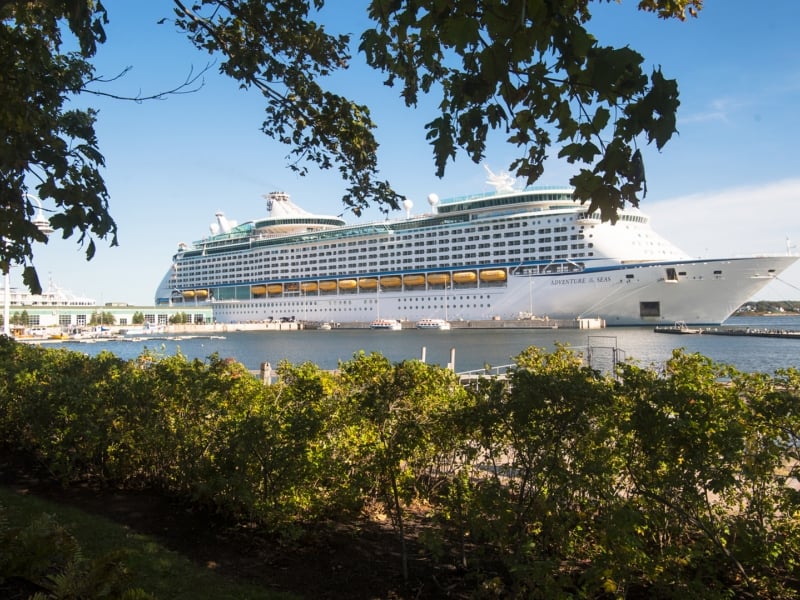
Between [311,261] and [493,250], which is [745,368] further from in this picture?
[311,261]

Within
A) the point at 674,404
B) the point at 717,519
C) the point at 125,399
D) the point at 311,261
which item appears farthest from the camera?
the point at 311,261

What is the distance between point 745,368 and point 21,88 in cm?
2472

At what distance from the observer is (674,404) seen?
127 inches

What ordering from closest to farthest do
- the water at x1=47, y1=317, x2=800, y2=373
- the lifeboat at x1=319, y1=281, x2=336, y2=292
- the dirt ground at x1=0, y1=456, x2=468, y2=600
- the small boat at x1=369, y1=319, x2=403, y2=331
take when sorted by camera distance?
1. the dirt ground at x1=0, y1=456, x2=468, y2=600
2. the water at x1=47, y1=317, x2=800, y2=373
3. the small boat at x1=369, y1=319, x2=403, y2=331
4. the lifeboat at x1=319, y1=281, x2=336, y2=292

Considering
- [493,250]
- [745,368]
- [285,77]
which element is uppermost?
[493,250]

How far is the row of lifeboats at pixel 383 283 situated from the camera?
181 feet

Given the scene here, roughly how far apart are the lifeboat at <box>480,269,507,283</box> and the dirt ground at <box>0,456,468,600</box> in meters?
49.8

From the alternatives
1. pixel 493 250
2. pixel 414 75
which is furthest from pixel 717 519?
pixel 493 250

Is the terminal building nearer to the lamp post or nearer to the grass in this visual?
the lamp post

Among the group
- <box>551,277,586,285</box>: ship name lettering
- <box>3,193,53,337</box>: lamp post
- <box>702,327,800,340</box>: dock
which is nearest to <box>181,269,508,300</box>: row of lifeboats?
<box>551,277,586,285</box>: ship name lettering

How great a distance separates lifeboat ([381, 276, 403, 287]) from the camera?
200ft

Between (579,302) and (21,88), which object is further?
(579,302)

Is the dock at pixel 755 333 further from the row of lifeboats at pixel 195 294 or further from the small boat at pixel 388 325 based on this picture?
the row of lifeboats at pixel 195 294

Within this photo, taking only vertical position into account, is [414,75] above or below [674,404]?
above
